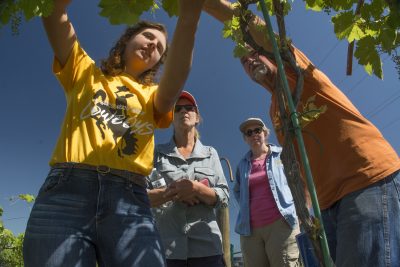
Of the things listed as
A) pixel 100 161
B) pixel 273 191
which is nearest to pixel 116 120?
pixel 100 161

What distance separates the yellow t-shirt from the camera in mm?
1723

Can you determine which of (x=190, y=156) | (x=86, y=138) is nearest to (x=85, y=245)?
(x=86, y=138)

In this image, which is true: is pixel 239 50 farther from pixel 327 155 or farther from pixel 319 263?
pixel 319 263

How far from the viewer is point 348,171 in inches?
77.8

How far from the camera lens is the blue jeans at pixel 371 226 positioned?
178 cm

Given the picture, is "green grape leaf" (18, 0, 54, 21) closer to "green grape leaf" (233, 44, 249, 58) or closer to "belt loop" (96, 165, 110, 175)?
"belt loop" (96, 165, 110, 175)

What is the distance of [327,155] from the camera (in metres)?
2.09

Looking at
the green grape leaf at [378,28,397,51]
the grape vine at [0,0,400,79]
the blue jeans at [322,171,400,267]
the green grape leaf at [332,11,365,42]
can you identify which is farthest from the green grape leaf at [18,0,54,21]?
the blue jeans at [322,171,400,267]

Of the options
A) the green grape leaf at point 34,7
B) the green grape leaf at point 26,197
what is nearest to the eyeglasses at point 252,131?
the green grape leaf at point 34,7

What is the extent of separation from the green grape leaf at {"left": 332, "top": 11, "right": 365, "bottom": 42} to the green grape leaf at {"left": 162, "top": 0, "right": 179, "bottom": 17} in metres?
0.88

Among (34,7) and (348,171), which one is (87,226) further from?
(348,171)

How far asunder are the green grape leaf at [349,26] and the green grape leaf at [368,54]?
103mm

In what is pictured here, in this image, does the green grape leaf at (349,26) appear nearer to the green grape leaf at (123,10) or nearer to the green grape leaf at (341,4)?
the green grape leaf at (341,4)

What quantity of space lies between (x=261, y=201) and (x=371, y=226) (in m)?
2.46
